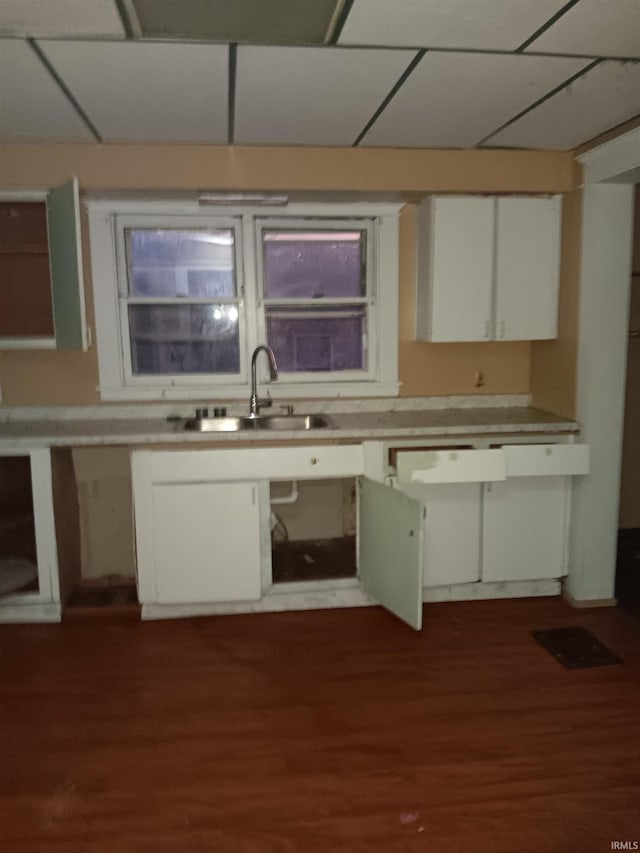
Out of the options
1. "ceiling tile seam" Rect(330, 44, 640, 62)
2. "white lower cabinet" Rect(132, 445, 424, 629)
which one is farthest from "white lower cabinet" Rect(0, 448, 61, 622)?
"ceiling tile seam" Rect(330, 44, 640, 62)

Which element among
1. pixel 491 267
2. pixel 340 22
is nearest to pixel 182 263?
pixel 491 267

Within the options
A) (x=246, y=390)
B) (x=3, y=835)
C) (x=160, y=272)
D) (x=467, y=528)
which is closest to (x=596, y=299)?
(x=467, y=528)

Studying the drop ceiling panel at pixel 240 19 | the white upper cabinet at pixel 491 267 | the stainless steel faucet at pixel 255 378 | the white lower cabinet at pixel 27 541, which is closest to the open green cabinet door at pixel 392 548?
the stainless steel faucet at pixel 255 378

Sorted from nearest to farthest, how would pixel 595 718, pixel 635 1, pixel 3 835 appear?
pixel 635 1, pixel 3 835, pixel 595 718

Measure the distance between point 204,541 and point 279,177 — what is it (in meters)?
1.75

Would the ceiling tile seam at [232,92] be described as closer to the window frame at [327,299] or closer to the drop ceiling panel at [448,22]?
the drop ceiling panel at [448,22]

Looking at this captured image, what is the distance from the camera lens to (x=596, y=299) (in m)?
3.13

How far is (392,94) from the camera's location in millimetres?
2432

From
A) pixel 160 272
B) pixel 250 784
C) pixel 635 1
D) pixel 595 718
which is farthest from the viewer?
pixel 160 272

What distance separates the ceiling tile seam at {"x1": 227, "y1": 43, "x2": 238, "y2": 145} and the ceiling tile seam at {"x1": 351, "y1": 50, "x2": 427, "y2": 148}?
22.1 inches

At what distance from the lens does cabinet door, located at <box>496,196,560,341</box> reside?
10.9ft

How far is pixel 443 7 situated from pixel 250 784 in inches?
92.6

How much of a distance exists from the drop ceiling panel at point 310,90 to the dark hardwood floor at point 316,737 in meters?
2.23

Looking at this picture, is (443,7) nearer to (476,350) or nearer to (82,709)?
(476,350)
